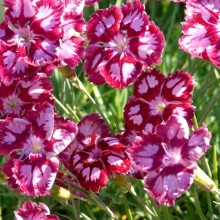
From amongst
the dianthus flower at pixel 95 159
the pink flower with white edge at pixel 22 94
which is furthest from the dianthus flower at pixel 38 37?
the dianthus flower at pixel 95 159

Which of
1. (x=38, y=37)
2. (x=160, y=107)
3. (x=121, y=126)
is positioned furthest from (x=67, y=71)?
(x=121, y=126)

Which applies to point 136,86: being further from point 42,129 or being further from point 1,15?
point 1,15

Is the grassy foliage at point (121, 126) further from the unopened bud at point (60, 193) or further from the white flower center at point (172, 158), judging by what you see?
the white flower center at point (172, 158)

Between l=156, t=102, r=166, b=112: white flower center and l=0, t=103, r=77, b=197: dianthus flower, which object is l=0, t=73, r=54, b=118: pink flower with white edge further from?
A: l=156, t=102, r=166, b=112: white flower center

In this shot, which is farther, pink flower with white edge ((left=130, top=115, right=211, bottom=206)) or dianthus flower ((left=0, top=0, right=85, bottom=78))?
A: dianthus flower ((left=0, top=0, right=85, bottom=78))

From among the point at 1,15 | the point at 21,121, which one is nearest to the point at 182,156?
the point at 21,121

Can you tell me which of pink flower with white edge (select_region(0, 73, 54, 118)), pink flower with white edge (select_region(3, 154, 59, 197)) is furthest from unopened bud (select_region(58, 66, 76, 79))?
pink flower with white edge (select_region(3, 154, 59, 197))
